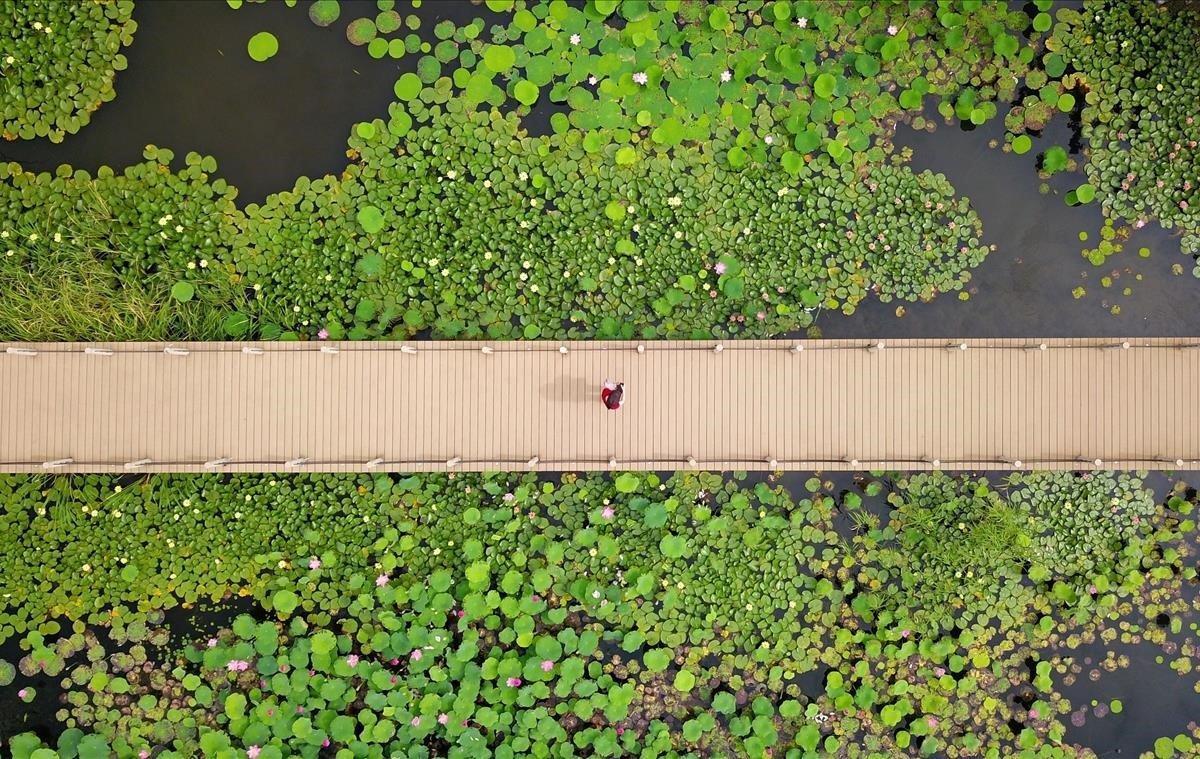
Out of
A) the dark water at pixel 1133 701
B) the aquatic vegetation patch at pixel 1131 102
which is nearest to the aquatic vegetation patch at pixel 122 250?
the aquatic vegetation patch at pixel 1131 102

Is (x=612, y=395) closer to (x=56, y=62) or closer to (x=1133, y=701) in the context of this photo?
(x=1133, y=701)

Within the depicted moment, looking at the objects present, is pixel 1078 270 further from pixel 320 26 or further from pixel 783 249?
pixel 320 26

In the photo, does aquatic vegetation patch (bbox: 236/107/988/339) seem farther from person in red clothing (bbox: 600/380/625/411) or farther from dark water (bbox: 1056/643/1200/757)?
dark water (bbox: 1056/643/1200/757)

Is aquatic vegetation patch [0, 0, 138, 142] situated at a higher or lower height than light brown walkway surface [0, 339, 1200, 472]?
higher

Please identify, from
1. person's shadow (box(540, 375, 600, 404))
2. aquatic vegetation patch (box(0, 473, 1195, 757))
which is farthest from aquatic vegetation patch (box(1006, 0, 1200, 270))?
person's shadow (box(540, 375, 600, 404))

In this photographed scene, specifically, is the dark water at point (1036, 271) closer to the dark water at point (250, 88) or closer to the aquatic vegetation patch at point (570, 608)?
the aquatic vegetation patch at point (570, 608)

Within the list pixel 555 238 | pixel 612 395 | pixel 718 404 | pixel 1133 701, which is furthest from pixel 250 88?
pixel 1133 701
